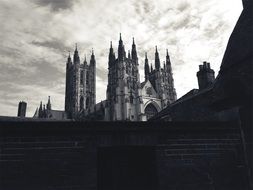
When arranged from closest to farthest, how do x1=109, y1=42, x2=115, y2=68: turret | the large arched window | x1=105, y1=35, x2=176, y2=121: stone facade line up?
x1=105, y1=35, x2=176, y2=121: stone facade → the large arched window → x1=109, y1=42, x2=115, y2=68: turret

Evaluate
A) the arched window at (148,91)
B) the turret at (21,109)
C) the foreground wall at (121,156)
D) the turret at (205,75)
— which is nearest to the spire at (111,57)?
the arched window at (148,91)

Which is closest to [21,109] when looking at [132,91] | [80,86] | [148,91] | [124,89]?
[124,89]

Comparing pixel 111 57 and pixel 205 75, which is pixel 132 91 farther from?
pixel 205 75

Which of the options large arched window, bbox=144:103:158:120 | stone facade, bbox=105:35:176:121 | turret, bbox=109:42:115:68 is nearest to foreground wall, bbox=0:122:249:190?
stone facade, bbox=105:35:176:121

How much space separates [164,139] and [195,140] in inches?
48.9

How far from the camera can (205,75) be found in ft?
60.8

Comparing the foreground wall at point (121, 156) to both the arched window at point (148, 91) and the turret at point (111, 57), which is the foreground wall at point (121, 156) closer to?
the arched window at point (148, 91)

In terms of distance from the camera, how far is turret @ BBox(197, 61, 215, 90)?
18.4 m

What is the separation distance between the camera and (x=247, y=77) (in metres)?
9.94

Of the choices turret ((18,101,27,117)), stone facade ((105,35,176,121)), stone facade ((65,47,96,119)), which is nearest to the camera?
turret ((18,101,27,117))

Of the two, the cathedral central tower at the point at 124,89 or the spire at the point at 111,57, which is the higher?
the spire at the point at 111,57

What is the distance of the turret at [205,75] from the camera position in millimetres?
18391

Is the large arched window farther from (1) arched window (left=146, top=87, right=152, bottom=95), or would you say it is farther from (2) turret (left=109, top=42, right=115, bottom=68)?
(2) turret (left=109, top=42, right=115, bottom=68)

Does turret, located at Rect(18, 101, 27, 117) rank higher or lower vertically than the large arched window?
lower
